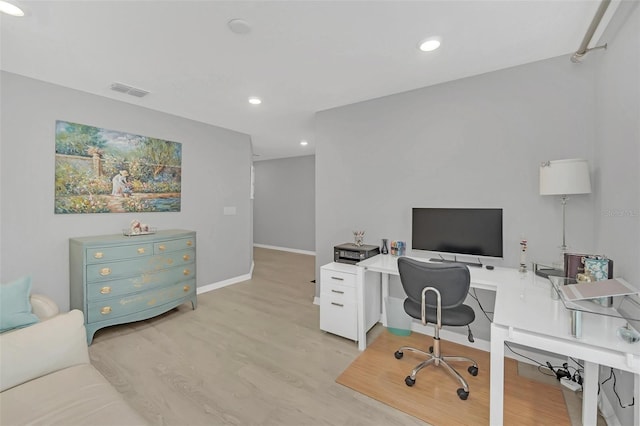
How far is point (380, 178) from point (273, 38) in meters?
1.79

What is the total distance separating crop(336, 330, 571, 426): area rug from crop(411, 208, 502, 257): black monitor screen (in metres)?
0.98

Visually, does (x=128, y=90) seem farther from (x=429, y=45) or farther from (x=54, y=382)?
(x=429, y=45)

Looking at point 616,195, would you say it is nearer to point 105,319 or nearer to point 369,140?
point 369,140

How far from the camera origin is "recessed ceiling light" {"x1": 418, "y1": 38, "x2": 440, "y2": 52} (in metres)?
1.98

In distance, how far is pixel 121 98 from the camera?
3.10 metres

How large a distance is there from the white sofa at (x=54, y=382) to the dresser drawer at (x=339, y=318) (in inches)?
70.8

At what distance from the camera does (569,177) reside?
189 centimetres

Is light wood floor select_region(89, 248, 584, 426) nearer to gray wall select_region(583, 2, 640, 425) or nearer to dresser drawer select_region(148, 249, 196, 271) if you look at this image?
dresser drawer select_region(148, 249, 196, 271)

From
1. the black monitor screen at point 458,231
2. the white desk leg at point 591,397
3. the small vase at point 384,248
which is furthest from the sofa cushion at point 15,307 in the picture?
the white desk leg at point 591,397

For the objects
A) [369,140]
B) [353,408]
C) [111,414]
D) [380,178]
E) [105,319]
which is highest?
[369,140]

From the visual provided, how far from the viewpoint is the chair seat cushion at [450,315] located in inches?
76.4

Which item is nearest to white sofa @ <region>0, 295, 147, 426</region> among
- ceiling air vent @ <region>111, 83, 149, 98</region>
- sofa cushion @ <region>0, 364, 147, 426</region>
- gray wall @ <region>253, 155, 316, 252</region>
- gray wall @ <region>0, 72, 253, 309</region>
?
sofa cushion @ <region>0, 364, 147, 426</region>

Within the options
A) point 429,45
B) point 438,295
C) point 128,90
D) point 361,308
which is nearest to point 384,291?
point 361,308

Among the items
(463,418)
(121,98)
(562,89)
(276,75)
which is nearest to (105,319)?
(121,98)
